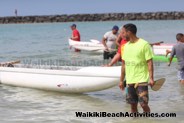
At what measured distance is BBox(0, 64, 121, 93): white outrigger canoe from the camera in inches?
354

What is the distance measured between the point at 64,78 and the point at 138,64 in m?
3.59

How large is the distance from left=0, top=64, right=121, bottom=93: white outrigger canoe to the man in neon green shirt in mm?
1983

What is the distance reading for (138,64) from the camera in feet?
21.4

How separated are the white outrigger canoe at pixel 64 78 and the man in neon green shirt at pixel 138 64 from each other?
1.98 metres

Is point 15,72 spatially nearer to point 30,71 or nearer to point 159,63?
point 30,71

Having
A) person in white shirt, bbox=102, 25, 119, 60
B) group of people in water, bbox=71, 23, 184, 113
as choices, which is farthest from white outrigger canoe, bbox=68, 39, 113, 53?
group of people in water, bbox=71, 23, 184, 113

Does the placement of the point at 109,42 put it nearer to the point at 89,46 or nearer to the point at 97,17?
the point at 89,46

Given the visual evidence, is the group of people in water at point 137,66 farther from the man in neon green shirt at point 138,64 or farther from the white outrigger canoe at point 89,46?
the white outrigger canoe at point 89,46

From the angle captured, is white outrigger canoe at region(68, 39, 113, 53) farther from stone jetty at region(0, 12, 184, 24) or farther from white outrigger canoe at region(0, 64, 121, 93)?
stone jetty at region(0, 12, 184, 24)

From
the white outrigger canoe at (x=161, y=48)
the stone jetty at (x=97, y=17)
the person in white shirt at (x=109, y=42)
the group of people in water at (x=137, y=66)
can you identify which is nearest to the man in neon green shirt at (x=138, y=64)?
the group of people in water at (x=137, y=66)

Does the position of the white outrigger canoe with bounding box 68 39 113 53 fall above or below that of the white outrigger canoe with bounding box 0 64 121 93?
below

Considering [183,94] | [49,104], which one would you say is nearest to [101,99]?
[49,104]

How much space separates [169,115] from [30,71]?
4.13 metres

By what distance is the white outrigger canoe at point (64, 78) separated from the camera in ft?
29.5
